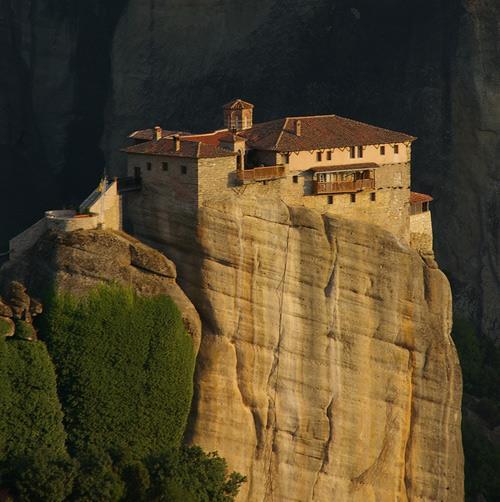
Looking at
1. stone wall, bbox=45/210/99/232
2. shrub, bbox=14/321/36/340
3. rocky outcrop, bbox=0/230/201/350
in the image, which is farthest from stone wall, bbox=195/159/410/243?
shrub, bbox=14/321/36/340

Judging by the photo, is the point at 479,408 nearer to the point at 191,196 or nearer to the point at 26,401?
the point at 191,196

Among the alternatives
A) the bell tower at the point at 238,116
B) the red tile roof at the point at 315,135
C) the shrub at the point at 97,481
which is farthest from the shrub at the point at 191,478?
the bell tower at the point at 238,116

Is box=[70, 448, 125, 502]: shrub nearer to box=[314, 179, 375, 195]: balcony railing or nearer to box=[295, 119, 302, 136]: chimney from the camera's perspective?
box=[314, 179, 375, 195]: balcony railing

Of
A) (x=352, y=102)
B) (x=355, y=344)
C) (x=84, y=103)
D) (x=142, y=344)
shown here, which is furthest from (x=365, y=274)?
(x=84, y=103)

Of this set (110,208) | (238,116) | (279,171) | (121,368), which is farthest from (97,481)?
(238,116)

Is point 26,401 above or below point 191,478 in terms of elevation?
above

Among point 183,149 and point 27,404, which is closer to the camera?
point 27,404
